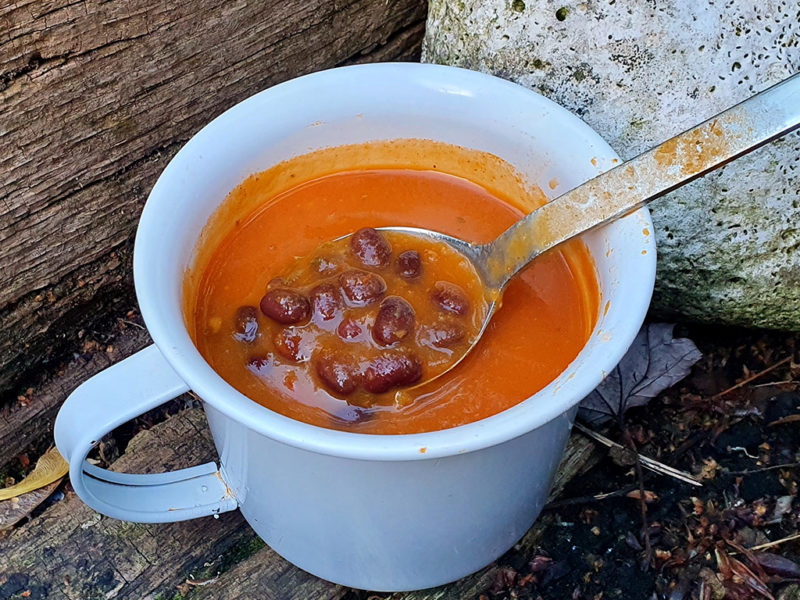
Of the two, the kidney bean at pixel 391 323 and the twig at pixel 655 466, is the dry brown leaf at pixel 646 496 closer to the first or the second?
the twig at pixel 655 466

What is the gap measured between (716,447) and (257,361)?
39.6 inches

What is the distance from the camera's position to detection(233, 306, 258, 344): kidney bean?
142 centimetres

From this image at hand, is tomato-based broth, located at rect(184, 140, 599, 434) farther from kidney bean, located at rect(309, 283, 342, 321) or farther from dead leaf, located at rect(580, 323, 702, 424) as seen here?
dead leaf, located at rect(580, 323, 702, 424)

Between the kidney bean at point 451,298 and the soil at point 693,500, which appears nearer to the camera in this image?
→ the kidney bean at point 451,298

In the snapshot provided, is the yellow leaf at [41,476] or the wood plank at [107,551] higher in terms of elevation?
the yellow leaf at [41,476]

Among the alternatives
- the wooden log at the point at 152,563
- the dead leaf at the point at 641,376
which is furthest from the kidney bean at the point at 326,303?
the dead leaf at the point at 641,376

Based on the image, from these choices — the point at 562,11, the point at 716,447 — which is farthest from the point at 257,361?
the point at 716,447

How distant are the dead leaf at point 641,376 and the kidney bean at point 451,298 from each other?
51 cm

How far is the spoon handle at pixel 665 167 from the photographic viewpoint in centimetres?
122

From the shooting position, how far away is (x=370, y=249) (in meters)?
1.49

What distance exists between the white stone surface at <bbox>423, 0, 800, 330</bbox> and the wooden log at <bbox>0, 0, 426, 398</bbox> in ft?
0.92

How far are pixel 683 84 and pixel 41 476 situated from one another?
146cm

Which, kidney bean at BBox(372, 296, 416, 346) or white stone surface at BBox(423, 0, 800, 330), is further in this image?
white stone surface at BBox(423, 0, 800, 330)

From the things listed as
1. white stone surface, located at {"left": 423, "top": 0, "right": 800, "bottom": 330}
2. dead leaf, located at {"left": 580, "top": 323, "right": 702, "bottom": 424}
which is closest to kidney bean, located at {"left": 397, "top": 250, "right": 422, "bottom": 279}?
white stone surface, located at {"left": 423, "top": 0, "right": 800, "bottom": 330}
